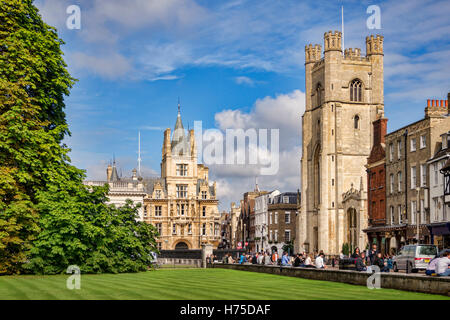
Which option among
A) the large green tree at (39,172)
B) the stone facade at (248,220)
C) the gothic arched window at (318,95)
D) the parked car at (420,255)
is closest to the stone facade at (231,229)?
the stone facade at (248,220)

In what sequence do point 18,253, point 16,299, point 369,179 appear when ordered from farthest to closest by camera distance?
point 369,179
point 18,253
point 16,299

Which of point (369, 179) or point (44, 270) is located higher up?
point (369, 179)

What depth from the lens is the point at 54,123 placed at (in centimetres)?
3603

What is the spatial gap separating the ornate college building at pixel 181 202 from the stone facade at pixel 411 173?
56235 millimetres

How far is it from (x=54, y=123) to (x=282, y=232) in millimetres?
82057

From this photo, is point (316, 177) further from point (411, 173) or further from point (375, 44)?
point (411, 173)

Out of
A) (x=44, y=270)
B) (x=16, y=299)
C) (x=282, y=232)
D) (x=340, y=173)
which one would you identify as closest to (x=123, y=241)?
(x=44, y=270)

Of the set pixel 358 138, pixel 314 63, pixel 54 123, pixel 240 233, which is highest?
pixel 314 63

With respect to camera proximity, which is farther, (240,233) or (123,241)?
(240,233)

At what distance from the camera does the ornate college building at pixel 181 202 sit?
11250 centimetres

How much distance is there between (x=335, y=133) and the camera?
9394cm

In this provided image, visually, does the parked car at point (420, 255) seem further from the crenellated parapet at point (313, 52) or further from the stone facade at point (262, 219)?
the stone facade at point (262, 219)
